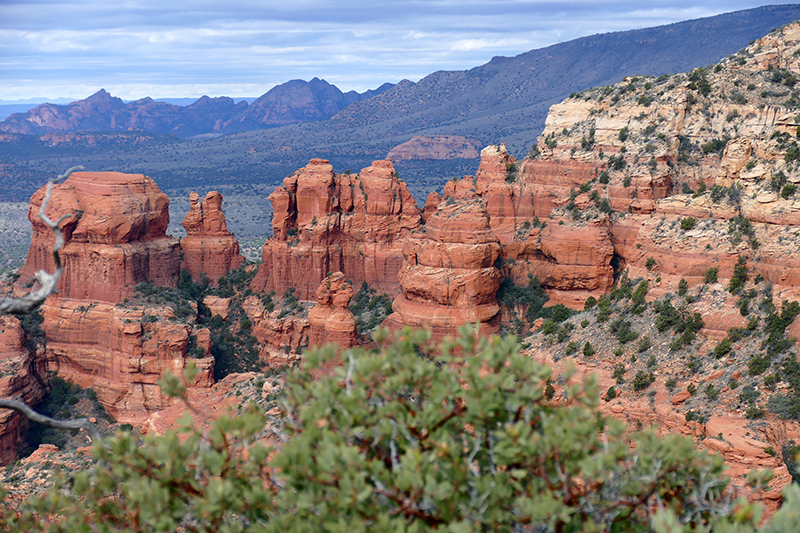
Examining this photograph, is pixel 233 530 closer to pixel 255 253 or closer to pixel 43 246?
pixel 43 246

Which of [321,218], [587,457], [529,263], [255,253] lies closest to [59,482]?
[587,457]

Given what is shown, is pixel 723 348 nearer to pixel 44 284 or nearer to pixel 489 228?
pixel 489 228

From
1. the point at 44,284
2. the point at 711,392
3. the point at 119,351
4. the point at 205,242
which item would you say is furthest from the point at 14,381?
the point at 711,392

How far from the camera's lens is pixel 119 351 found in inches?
2438

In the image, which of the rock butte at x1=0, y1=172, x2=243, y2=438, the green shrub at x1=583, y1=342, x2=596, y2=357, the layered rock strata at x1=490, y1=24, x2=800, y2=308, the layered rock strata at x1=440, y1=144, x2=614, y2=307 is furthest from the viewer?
the rock butte at x1=0, y1=172, x2=243, y2=438

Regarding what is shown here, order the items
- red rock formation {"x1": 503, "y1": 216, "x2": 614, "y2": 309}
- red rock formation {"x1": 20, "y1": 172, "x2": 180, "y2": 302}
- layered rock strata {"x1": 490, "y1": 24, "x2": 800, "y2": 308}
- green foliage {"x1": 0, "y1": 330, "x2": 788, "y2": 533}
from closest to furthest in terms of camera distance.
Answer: green foliage {"x1": 0, "y1": 330, "x2": 788, "y2": 533}
layered rock strata {"x1": 490, "y1": 24, "x2": 800, "y2": 308}
red rock formation {"x1": 503, "y1": 216, "x2": 614, "y2": 309}
red rock formation {"x1": 20, "y1": 172, "x2": 180, "y2": 302}

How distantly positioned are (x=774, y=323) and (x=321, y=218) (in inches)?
1601

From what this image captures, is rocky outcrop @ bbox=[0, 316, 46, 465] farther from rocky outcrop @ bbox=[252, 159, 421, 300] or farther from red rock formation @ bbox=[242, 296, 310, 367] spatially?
rocky outcrop @ bbox=[252, 159, 421, 300]

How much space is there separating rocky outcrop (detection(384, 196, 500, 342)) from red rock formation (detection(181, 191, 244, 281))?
21.7 metres

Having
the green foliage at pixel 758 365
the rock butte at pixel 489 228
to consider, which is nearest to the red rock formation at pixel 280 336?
the rock butte at pixel 489 228

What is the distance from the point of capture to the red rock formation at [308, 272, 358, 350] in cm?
5259

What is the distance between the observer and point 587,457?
1716 cm

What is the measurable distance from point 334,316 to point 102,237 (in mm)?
23346

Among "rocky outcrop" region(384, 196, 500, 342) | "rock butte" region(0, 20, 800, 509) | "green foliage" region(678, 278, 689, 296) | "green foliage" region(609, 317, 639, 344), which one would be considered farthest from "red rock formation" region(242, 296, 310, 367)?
"green foliage" region(678, 278, 689, 296)
